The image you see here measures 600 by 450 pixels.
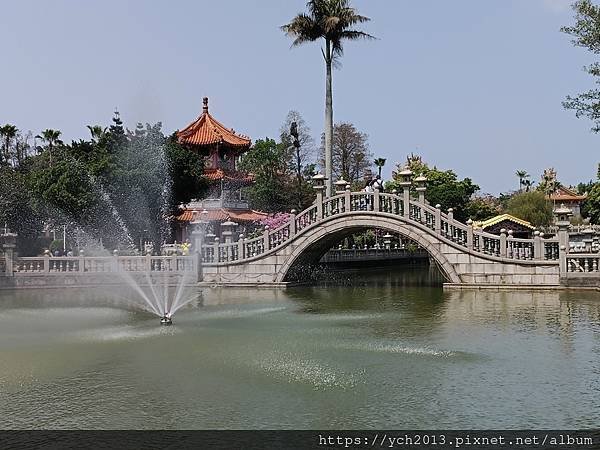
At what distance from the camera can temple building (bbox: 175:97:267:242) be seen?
36750 mm

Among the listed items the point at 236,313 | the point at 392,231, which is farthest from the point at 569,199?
the point at 236,313

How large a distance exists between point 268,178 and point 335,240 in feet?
62.2

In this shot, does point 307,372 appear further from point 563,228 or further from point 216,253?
point 216,253

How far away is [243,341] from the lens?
1191 centimetres

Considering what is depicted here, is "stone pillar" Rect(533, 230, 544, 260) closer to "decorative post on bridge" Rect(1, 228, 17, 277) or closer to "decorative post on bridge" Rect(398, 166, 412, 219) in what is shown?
"decorative post on bridge" Rect(398, 166, 412, 219)

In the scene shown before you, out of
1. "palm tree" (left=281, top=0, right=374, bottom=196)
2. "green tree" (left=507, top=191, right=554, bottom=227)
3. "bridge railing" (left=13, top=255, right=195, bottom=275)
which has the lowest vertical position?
"bridge railing" (left=13, top=255, right=195, bottom=275)

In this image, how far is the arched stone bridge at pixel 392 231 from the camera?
19.9 metres

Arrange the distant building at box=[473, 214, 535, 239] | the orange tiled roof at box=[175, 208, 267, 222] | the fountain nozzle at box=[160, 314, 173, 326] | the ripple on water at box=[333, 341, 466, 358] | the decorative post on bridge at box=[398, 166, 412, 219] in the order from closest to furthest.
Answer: the ripple on water at box=[333, 341, 466, 358]
the fountain nozzle at box=[160, 314, 173, 326]
the decorative post on bridge at box=[398, 166, 412, 219]
the orange tiled roof at box=[175, 208, 267, 222]
the distant building at box=[473, 214, 535, 239]

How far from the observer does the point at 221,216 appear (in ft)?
119

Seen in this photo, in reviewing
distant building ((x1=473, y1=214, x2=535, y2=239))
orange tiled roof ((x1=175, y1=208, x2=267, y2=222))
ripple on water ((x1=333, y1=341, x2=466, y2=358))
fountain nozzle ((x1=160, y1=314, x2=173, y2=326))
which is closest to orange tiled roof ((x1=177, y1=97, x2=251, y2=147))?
orange tiled roof ((x1=175, y1=208, x2=267, y2=222))

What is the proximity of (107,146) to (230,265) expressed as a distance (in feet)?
33.8

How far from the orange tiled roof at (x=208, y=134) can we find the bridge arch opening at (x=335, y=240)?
52.4ft

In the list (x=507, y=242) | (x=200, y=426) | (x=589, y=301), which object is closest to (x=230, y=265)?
(x=507, y=242)

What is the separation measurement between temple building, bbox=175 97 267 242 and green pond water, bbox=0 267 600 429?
A: 64.7 ft
